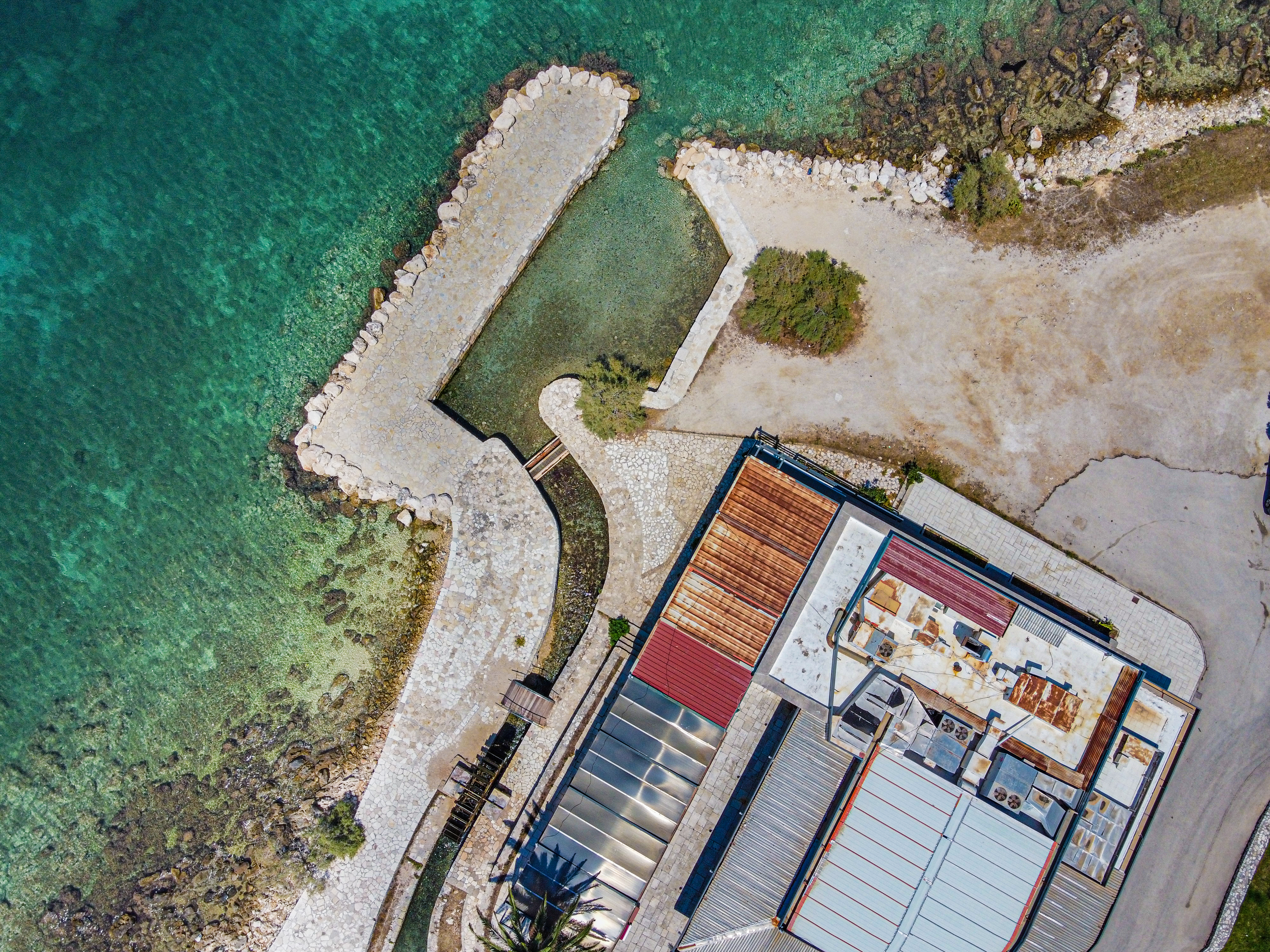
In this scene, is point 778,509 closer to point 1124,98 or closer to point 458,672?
point 458,672

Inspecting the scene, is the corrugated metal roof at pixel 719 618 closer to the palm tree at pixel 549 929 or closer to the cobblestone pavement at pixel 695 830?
the cobblestone pavement at pixel 695 830

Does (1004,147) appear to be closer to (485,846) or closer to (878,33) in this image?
(878,33)

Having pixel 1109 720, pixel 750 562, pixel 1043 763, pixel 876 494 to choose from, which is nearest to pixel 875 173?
pixel 876 494

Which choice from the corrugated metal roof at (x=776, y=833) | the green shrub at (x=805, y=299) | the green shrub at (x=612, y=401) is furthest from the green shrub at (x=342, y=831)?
the green shrub at (x=805, y=299)

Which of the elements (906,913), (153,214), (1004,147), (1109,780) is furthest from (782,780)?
(153,214)

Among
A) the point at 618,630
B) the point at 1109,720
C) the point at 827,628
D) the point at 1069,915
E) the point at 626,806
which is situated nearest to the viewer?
the point at 1069,915

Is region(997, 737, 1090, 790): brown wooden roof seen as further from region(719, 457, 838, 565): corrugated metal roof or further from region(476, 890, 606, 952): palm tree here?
region(476, 890, 606, 952): palm tree

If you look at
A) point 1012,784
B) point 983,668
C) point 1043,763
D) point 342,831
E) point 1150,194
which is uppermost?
point 1150,194
